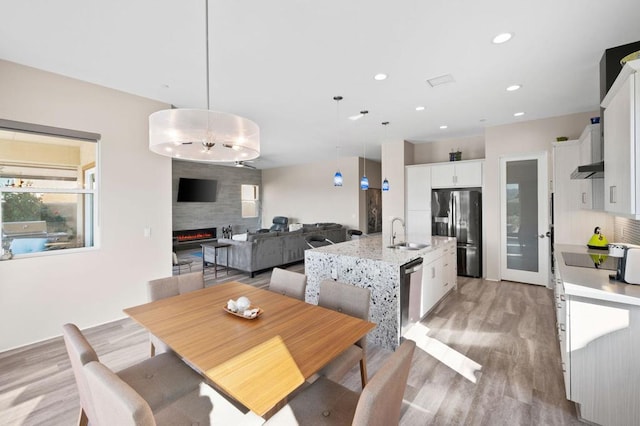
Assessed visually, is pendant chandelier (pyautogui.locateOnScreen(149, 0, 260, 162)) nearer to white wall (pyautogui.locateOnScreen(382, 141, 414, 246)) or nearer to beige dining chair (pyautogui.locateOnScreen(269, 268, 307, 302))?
beige dining chair (pyautogui.locateOnScreen(269, 268, 307, 302))

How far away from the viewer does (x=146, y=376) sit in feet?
5.11

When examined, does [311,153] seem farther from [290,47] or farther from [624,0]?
[624,0]

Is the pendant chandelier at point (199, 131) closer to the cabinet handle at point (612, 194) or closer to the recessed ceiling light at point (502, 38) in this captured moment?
the recessed ceiling light at point (502, 38)

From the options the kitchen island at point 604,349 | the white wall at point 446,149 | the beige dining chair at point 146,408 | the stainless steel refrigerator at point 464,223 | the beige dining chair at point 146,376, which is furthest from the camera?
the white wall at point 446,149

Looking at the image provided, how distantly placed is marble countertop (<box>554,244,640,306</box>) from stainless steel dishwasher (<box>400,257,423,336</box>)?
3.86 feet

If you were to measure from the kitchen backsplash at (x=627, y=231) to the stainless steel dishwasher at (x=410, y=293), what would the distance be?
2.10 metres

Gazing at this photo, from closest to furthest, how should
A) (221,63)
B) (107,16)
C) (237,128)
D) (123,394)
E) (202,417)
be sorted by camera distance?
(123,394) < (202,417) < (237,128) < (107,16) < (221,63)

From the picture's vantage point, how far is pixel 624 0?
201 cm

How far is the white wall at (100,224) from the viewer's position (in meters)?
2.83

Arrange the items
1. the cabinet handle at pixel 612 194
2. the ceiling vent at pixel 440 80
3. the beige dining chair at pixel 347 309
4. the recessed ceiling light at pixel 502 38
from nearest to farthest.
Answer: the beige dining chair at pixel 347 309 → the cabinet handle at pixel 612 194 → the recessed ceiling light at pixel 502 38 → the ceiling vent at pixel 440 80

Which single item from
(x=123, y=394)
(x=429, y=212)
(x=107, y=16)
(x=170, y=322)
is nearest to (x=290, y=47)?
(x=107, y=16)

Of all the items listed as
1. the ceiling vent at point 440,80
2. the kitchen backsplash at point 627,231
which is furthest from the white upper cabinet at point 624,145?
the ceiling vent at point 440,80

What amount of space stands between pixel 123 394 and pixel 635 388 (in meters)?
2.66

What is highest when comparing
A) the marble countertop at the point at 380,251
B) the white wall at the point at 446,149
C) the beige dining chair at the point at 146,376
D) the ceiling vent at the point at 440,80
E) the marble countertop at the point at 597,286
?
the ceiling vent at the point at 440,80
